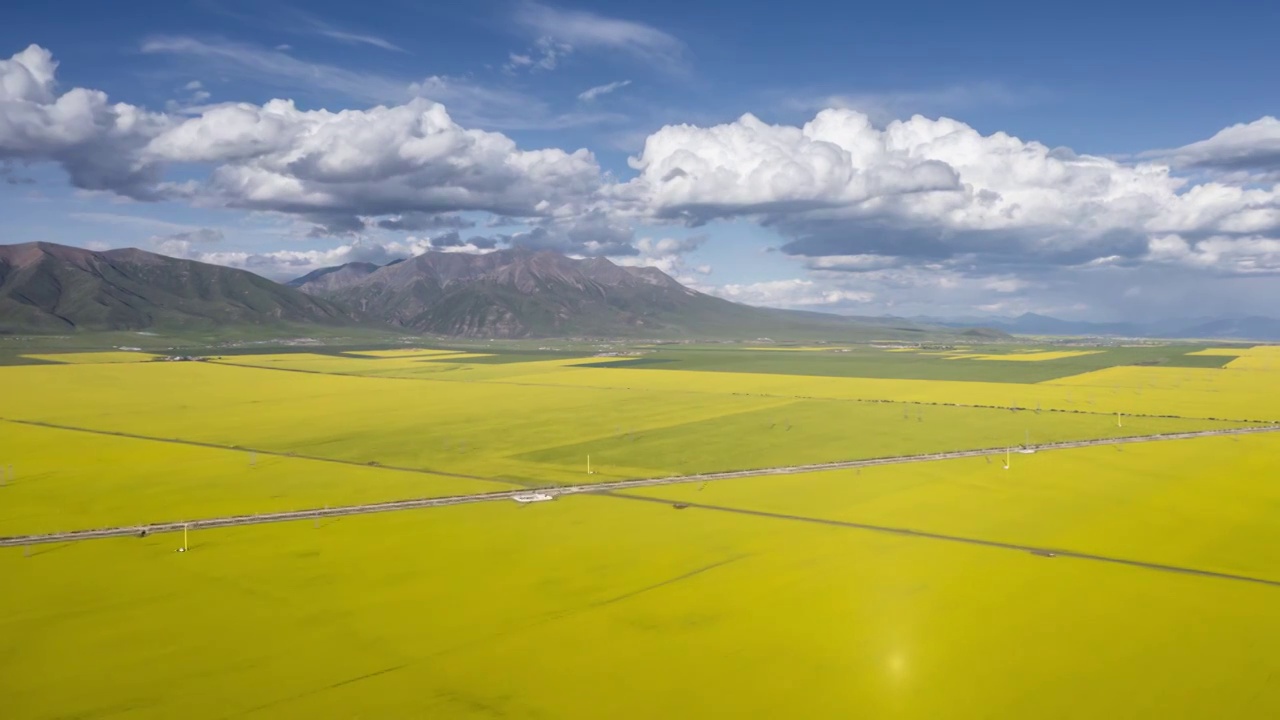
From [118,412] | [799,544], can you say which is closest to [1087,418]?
[799,544]

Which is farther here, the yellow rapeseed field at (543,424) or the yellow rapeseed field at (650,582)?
the yellow rapeseed field at (543,424)

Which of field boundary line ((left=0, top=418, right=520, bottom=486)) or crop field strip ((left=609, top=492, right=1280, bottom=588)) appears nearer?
crop field strip ((left=609, top=492, right=1280, bottom=588))

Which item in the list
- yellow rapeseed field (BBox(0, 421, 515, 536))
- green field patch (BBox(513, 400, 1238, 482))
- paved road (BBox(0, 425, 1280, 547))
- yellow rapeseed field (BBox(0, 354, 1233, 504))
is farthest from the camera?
yellow rapeseed field (BBox(0, 354, 1233, 504))

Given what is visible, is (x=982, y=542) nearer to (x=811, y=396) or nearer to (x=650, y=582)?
(x=650, y=582)

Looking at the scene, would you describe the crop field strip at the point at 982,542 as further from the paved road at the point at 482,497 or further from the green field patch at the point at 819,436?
the green field patch at the point at 819,436

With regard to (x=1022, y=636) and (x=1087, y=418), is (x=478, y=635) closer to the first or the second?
(x=1022, y=636)

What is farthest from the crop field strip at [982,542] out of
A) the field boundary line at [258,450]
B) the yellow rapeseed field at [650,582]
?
the field boundary line at [258,450]

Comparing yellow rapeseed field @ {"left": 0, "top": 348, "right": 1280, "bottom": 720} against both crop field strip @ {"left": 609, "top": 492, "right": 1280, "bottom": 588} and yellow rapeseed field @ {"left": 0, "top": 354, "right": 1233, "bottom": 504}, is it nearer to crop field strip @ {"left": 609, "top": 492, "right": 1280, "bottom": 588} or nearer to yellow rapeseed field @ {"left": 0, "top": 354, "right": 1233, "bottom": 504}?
crop field strip @ {"left": 609, "top": 492, "right": 1280, "bottom": 588}

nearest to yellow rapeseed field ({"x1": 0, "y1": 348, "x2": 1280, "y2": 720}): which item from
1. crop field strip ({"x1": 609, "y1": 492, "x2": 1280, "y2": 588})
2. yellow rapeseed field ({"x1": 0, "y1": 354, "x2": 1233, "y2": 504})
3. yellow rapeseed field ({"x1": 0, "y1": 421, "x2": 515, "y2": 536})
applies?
crop field strip ({"x1": 609, "y1": 492, "x2": 1280, "y2": 588})
